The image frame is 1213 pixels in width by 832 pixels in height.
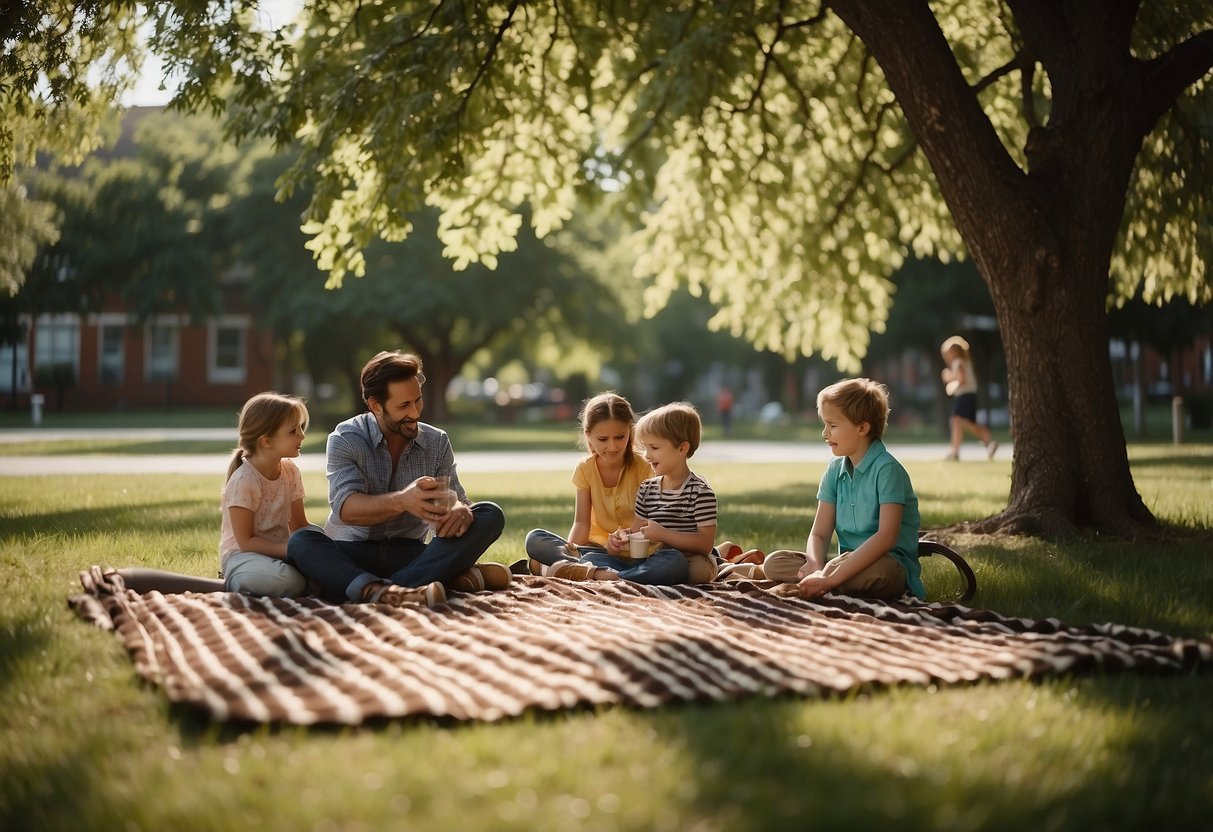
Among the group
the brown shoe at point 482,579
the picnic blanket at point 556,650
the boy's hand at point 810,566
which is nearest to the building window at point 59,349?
the brown shoe at point 482,579

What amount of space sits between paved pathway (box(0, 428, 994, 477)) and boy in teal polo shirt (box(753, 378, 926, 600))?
1172 cm

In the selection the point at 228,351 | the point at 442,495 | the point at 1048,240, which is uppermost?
the point at 228,351

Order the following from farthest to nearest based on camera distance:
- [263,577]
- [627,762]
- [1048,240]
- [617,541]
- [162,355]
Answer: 1. [162,355]
2. [1048,240]
3. [617,541]
4. [263,577]
5. [627,762]

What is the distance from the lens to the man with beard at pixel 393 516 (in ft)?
19.7

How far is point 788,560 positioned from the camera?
6.46 m

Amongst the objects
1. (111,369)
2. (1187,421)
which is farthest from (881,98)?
(111,369)

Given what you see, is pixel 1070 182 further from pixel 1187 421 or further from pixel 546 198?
pixel 1187 421

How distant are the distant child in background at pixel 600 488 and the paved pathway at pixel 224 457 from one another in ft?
33.3

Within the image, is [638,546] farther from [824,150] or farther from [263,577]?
[824,150]

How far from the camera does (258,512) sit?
21.4 feet

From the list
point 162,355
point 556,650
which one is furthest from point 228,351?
point 556,650

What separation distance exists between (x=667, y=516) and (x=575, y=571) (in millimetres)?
611

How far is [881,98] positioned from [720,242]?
87.3 inches

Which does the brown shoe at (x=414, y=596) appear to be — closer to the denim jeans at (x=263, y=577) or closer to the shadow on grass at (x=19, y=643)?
the denim jeans at (x=263, y=577)
